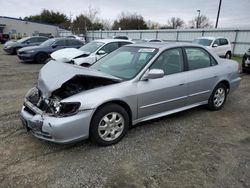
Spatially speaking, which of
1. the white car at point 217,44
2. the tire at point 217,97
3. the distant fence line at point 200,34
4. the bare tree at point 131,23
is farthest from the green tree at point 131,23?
the tire at point 217,97

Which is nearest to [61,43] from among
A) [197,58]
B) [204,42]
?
[204,42]

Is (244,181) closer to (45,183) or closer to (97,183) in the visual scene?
(97,183)

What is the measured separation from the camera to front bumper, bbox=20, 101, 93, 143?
9.93 ft

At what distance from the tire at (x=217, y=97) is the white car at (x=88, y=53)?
4.68 m

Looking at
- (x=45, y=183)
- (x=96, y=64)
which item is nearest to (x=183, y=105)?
(x=96, y=64)

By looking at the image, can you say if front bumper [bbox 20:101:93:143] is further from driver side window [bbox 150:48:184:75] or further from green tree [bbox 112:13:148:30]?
green tree [bbox 112:13:148:30]

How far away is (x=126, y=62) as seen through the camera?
4355 mm

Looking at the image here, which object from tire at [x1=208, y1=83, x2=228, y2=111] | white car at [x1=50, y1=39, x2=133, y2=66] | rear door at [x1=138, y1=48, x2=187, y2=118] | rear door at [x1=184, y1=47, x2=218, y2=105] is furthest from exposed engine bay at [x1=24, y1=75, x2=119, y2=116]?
white car at [x1=50, y1=39, x2=133, y2=66]

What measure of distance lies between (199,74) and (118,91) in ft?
6.45

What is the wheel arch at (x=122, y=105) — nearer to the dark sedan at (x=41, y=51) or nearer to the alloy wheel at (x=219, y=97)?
the alloy wheel at (x=219, y=97)

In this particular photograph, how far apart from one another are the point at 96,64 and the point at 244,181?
3.20m

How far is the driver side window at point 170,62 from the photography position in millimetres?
4072

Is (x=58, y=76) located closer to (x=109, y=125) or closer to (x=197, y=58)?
(x=109, y=125)

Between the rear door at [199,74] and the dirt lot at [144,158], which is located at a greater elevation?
the rear door at [199,74]
